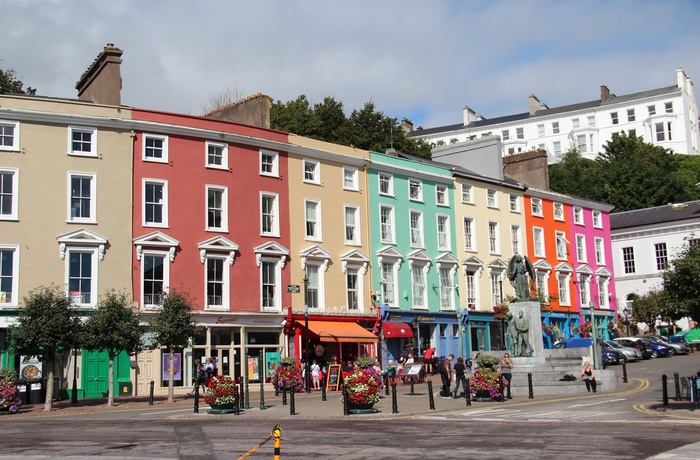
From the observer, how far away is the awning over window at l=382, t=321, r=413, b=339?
1770 inches

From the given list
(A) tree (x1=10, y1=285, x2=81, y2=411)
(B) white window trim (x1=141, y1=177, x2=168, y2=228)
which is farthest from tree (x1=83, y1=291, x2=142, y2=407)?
(B) white window trim (x1=141, y1=177, x2=168, y2=228)

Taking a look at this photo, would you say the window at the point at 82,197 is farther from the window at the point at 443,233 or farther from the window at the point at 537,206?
the window at the point at 537,206

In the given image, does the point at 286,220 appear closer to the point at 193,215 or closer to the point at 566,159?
the point at 193,215

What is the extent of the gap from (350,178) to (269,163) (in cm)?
559

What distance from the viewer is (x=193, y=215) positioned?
39125mm

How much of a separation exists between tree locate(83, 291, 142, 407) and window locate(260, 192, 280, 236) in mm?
10955

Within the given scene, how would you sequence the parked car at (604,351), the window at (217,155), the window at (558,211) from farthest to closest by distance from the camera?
the window at (558,211) < the parked car at (604,351) < the window at (217,155)

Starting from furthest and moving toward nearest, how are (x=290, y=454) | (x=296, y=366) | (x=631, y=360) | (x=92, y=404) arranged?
(x=631, y=360), (x=296, y=366), (x=92, y=404), (x=290, y=454)

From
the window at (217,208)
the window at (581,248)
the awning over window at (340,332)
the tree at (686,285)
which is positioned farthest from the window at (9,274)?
the window at (581,248)

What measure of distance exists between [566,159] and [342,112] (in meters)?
41.6

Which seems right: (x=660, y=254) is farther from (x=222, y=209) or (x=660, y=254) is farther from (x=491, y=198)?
(x=222, y=209)

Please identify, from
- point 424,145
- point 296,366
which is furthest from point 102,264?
point 424,145

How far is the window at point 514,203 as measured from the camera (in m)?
56.7

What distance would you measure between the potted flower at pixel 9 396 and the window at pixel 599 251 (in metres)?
46.3
